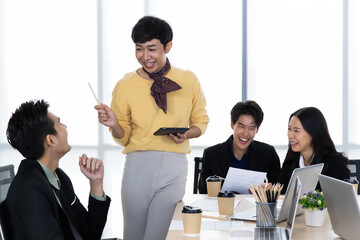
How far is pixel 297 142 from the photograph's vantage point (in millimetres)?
2963

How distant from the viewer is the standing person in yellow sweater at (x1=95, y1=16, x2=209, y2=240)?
262 cm

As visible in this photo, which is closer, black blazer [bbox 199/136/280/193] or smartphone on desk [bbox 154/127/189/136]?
smartphone on desk [bbox 154/127/189/136]

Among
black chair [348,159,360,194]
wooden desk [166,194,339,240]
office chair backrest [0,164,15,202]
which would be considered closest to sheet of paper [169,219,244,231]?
wooden desk [166,194,339,240]

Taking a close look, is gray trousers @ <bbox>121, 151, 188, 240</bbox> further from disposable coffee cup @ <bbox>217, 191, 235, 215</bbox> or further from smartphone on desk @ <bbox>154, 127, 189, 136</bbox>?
disposable coffee cup @ <bbox>217, 191, 235, 215</bbox>

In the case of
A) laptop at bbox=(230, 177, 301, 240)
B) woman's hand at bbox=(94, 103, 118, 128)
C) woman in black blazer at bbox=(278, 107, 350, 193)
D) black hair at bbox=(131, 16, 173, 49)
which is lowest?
laptop at bbox=(230, 177, 301, 240)

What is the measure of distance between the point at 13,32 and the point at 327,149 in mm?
3407

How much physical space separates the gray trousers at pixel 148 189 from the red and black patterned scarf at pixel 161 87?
0.27 metres

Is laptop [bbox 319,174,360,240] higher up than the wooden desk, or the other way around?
laptop [bbox 319,174,360,240]

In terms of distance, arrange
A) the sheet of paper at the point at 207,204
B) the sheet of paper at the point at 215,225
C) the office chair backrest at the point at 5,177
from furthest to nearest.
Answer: the office chair backrest at the point at 5,177 → the sheet of paper at the point at 207,204 → the sheet of paper at the point at 215,225

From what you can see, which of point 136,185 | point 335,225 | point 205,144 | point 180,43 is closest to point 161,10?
point 180,43

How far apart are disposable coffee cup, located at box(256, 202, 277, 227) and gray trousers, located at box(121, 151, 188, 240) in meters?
0.65

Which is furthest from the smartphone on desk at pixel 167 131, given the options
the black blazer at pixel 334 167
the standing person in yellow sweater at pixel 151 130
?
the black blazer at pixel 334 167

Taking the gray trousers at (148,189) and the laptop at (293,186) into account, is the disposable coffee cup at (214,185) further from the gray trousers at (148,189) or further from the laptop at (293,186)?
the laptop at (293,186)

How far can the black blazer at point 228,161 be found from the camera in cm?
324
